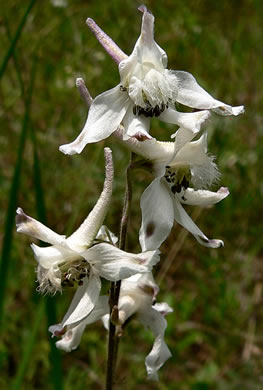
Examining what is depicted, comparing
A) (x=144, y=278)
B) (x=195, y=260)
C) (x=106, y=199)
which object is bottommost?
(x=195, y=260)

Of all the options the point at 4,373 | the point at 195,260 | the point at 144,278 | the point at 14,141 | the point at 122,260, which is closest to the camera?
the point at 122,260

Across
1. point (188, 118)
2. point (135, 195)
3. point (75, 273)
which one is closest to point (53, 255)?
point (75, 273)

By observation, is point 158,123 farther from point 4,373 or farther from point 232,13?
point 232,13

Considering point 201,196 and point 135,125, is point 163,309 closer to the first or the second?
point 201,196

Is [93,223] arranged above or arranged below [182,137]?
below

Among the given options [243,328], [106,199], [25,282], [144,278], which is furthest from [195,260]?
[106,199]

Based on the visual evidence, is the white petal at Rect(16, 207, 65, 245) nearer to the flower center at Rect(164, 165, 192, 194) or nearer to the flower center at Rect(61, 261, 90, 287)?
the flower center at Rect(61, 261, 90, 287)

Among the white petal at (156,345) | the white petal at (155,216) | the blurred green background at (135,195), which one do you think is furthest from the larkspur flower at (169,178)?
the blurred green background at (135,195)
